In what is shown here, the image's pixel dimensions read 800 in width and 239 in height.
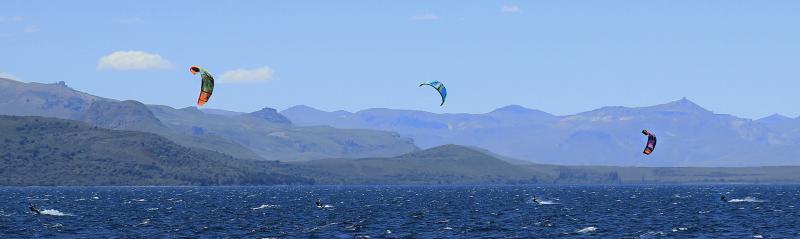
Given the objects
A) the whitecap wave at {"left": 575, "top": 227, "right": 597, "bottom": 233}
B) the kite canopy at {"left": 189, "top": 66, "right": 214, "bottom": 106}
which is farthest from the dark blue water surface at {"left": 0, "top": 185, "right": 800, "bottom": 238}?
the kite canopy at {"left": 189, "top": 66, "right": 214, "bottom": 106}

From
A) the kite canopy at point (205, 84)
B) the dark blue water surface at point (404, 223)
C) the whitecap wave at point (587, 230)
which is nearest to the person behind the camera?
the kite canopy at point (205, 84)

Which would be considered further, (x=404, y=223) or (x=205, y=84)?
(x=404, y=223)

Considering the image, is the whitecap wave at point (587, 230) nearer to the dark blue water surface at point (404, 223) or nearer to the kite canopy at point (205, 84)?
the dark blue water surface at point (404, 223)

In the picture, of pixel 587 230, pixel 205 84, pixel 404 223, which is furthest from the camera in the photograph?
pixel 404 223

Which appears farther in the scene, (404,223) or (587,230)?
(404,223)

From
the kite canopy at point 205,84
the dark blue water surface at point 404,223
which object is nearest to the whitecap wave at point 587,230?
the dark blue water surface at point 404,223

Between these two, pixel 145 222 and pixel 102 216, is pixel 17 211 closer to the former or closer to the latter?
pixel 102 216

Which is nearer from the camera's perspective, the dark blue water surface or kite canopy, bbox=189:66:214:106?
kite canopy, bbox=189:66:214:106

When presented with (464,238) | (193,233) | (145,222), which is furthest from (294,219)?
(464,238)

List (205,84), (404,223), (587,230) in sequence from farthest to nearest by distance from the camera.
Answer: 1. (404,223)
2. (587,230)
3. (205,84)

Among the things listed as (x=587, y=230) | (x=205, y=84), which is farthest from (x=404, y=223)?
(x=205, y=84)

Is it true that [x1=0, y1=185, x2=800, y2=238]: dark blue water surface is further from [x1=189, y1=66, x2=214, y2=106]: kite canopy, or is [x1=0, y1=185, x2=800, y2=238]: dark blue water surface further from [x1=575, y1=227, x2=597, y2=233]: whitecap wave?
[x1=189, y1=66, x2=214, y2=106]: kite canopy

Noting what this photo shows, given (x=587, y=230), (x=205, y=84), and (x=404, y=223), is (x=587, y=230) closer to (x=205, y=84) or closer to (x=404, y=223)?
(x=404, y=223)

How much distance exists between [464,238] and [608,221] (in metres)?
35.3
